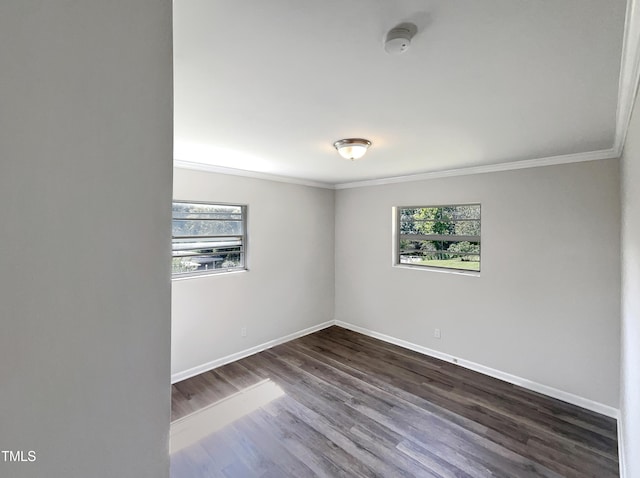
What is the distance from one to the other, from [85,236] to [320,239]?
4.17 m

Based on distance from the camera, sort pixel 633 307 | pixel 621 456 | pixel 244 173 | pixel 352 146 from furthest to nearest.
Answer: pixel 244 173, pixel 352 146, pixel 621 456, pixel 633 307

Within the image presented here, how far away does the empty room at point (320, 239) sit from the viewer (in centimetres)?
57

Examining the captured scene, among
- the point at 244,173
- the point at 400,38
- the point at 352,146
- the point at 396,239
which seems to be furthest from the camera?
the point at 396,239

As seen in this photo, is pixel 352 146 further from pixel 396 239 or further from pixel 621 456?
pixel 621 456

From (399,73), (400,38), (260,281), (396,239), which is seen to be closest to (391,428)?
(260,281)

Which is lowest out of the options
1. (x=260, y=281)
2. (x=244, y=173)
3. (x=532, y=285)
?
(x=260, y=281)

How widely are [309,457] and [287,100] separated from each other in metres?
2.52

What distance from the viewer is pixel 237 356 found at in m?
3.68

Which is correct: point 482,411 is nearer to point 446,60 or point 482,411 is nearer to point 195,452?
point 195,452

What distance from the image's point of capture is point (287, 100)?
163cm

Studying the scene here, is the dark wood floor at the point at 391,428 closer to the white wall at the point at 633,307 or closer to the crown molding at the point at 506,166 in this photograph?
the white wall at the point at 633,307

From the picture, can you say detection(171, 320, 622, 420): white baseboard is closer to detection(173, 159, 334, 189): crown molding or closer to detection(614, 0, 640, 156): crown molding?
detection(173, 159, 334, 189): crown molding

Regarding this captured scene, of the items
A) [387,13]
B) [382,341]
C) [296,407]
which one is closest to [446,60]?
[387,13]

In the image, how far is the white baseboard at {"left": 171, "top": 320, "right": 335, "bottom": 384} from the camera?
3230 mm
